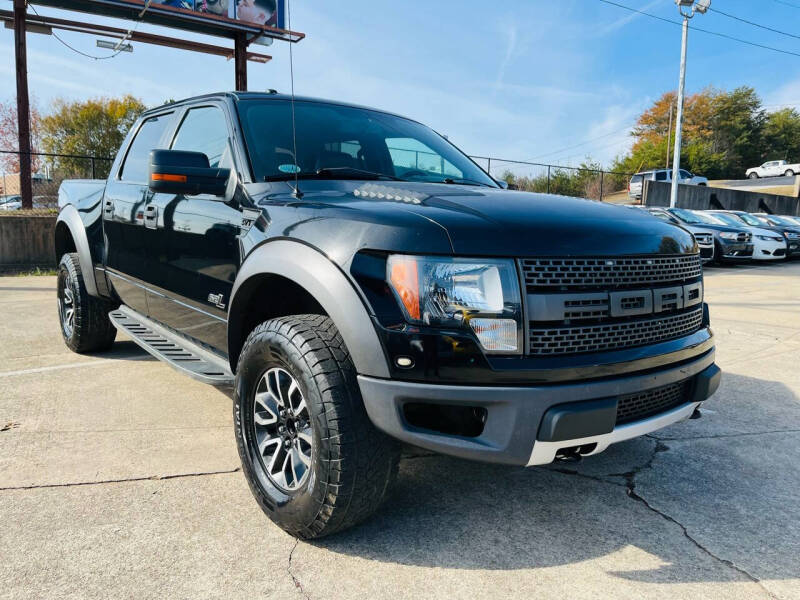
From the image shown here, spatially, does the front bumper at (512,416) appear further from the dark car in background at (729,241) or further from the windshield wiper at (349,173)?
the dark car in background at (729,241)

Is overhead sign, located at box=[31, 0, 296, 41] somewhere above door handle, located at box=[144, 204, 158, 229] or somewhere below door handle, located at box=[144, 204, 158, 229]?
above

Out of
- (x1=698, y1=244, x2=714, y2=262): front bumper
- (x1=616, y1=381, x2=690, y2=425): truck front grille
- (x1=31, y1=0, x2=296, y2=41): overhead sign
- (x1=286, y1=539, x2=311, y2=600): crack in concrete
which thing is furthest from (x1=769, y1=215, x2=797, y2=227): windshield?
(x1=286, y1=539, x2=311, y2=600): crack in concrete

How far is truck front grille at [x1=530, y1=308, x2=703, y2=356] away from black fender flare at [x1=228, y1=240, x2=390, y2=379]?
518 millimetres

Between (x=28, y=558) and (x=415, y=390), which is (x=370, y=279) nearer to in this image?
(x=415, y=390)

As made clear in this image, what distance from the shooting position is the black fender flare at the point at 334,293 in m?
1.95

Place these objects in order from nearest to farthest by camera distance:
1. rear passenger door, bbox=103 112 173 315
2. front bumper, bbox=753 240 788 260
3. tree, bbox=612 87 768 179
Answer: rear passenger door, bbox=103 112 173 315, front bumper, bbox=753 240 788 260, tree, bbox=612 87 768 179

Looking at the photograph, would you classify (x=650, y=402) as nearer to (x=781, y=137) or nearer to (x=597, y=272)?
(x=597, y=272)

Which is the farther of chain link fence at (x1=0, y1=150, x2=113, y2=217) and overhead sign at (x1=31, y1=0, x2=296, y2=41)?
overhead sign at (x1=31, y1=0, x2=296, y2=41)

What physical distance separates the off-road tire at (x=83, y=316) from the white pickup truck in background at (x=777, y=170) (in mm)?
52346

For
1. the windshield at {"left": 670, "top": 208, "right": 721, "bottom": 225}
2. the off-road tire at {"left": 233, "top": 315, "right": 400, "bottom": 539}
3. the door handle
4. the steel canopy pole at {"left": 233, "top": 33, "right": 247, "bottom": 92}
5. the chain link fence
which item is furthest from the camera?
the steel canopy pole at {"left": 233, "top": 33, "right": 247, "bottom": 92}

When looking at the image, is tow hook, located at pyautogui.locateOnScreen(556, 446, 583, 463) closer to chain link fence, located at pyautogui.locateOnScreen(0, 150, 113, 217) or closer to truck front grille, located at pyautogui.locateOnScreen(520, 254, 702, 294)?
truck front grille, located at pyautogui.locateOnScreen(520, 254, 702, 294)

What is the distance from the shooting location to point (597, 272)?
2.08 meters

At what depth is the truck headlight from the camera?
1912 millimetres

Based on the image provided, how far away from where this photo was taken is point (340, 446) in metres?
1.99
